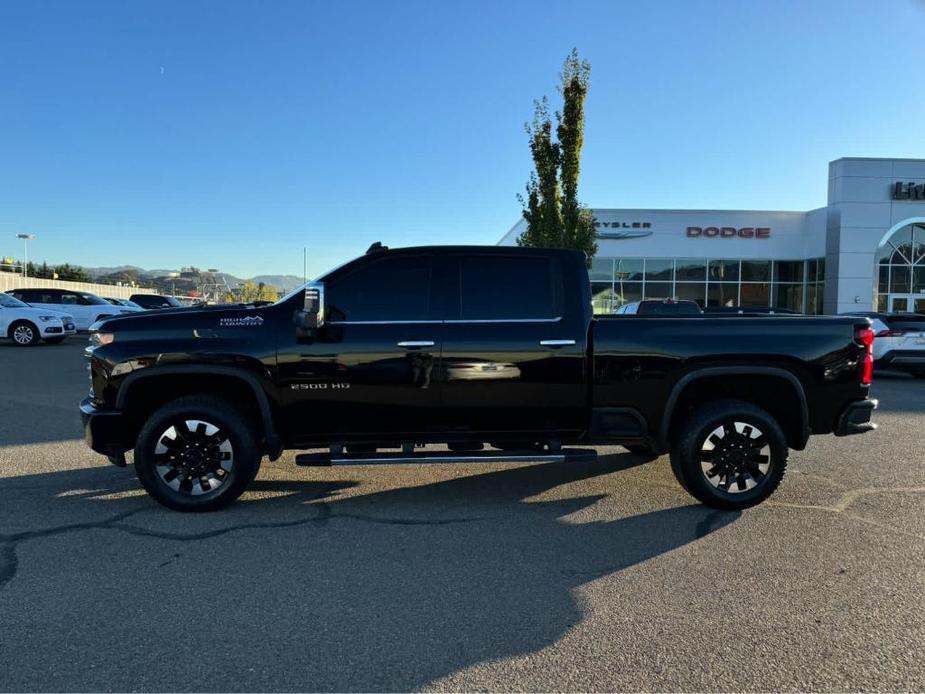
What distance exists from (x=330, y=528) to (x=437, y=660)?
1841 mm

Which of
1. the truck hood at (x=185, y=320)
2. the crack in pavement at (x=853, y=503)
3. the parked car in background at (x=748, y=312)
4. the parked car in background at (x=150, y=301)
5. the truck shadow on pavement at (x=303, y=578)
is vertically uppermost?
the parked car in background at (x=150, y=301)

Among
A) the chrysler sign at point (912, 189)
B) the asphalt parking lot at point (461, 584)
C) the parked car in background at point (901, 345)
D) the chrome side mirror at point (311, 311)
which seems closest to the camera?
the asphalt parking lot at point (461, 584)

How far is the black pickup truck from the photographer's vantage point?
470cm

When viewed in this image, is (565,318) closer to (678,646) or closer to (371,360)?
(371,360)

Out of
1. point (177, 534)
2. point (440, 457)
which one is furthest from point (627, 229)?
point (177, 534)

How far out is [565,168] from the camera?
1989 centimetres

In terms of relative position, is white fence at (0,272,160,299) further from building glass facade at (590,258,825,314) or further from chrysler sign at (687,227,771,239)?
chrysler sign at (687,227,771,239)

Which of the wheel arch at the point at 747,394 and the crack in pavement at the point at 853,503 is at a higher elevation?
the wheel arch at the point at 747,394

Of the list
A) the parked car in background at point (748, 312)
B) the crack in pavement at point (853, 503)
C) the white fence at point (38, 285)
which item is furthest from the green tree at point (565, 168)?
the white fence at point (38, 285)

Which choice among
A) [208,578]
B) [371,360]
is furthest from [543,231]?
[208,578]

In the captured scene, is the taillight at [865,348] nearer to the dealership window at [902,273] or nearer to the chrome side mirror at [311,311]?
the chrome side mirror at [311,311]

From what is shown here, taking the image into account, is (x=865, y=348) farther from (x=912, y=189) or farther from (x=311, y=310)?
(x=912, y=189)

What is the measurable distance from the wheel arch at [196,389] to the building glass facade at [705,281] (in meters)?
26.4

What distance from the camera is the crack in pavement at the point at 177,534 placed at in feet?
13.4
